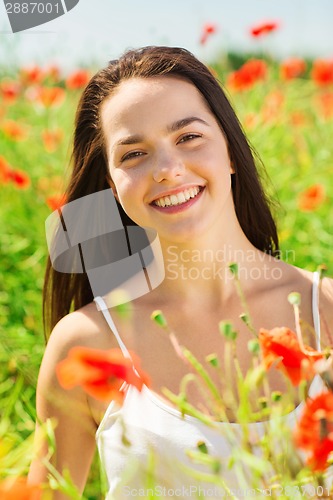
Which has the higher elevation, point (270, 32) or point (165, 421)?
point (270, 32)

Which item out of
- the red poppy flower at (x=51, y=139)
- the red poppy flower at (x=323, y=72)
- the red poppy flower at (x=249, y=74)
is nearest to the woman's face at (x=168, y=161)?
the red poppy flower at (x=51, y=139)

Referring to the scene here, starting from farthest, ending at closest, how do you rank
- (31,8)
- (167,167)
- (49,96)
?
(49,96), (31,8), (167,167)

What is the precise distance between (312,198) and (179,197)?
44.5 inches

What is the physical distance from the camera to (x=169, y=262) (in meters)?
1.38

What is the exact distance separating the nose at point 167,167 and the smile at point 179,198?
30 mm

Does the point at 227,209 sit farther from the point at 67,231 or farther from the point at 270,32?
the point at 270,32

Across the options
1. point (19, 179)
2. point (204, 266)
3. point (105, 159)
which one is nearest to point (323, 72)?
point (19, 179)

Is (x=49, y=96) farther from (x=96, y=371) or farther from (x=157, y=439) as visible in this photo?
(x=96, y=371)

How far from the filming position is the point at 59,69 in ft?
9.45

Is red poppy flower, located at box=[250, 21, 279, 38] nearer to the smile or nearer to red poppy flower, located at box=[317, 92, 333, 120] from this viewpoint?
red poppy flower, located at box=[317, 92, 333, 120]

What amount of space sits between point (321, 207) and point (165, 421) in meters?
1.49

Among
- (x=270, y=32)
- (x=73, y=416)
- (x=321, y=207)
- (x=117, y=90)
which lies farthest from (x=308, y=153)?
(x=73, y=416)

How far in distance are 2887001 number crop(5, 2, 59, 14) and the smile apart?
0.78 m

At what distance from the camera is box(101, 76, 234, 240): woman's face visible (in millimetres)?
1215
